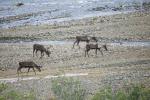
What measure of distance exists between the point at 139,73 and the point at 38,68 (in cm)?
606

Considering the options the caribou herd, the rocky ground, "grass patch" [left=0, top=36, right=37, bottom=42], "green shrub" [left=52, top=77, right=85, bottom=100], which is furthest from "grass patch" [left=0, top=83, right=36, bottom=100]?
"grass patch" [left=0, top=36, right=37, bottom=42]

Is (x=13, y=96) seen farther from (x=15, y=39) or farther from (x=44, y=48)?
(x=15, y=39)

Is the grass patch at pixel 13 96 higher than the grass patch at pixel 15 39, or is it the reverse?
the grass patch at pixel 13 96

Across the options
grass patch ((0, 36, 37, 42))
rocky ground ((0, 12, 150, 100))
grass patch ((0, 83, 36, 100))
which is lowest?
grass patch ((0, 36, 37, 42))

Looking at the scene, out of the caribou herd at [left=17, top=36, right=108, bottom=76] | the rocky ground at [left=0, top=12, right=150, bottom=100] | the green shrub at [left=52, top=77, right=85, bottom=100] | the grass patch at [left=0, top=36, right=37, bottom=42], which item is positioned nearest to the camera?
the green shrub at [left=52, top=77, right=85, bottom=100]

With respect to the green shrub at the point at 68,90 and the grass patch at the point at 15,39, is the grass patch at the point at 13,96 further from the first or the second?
the grass patch at the point at 15,39

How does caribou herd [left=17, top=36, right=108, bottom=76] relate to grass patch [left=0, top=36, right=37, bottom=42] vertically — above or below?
above

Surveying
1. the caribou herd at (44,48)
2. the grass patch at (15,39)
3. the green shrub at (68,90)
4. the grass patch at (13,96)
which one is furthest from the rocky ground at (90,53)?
the green shrub at (68,90)

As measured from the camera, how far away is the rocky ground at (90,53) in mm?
25031

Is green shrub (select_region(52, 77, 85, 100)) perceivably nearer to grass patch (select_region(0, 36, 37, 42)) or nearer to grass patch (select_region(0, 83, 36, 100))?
grass patch (select_region(0, 83, 36, 100))

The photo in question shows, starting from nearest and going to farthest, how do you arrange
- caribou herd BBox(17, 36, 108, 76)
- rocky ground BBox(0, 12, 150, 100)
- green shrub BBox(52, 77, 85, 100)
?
green shrub BBox(52, 77, 85, 100)
rocky ground BBox(0, 12, 150, 100)
caribou herd BBox(17, 36, 108, 76)

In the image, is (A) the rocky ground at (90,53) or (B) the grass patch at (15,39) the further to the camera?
(B) the grass patch at (15,39)

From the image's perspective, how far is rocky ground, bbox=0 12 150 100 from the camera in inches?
985

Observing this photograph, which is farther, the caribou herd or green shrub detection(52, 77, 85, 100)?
the caribou herd
